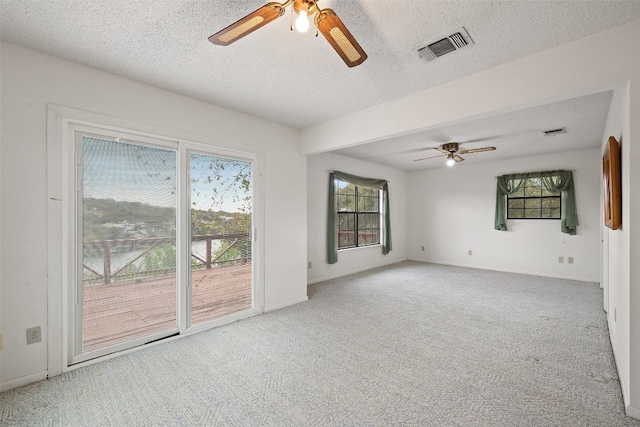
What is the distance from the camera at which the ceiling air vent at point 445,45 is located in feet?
6.34

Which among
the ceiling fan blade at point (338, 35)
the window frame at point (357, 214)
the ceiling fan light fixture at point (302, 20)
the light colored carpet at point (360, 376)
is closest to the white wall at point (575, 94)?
the light colored carpet at point (360, 376)

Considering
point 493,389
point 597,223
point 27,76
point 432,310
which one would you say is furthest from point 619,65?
point 597,223

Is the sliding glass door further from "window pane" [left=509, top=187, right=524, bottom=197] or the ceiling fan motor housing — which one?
"window pane" [left=509, top=187, right=524, bottom=197]

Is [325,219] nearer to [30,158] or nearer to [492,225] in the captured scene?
[492,225]

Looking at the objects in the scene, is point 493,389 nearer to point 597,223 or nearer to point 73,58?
point 73,58

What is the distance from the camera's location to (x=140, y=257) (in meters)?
2.66

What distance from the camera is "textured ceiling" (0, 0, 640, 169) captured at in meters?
1.69

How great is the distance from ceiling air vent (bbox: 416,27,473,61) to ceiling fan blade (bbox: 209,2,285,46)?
1196mm

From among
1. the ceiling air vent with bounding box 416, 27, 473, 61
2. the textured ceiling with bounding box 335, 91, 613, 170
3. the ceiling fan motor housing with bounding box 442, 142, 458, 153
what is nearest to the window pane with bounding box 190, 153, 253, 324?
the ceiling air vent with bounding box 416, 27, 473, 61

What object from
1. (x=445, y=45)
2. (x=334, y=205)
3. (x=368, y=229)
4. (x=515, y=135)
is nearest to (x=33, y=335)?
(x=445, y=45)

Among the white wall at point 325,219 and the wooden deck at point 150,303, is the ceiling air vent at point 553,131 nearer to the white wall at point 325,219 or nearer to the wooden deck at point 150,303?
the white wall at point 325,219

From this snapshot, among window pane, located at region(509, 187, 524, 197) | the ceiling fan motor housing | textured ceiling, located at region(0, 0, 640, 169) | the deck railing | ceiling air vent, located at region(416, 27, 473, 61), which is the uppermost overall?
textured ceiling, located at region(0, 0, 640, 169)

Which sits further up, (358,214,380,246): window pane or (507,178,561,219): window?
(507,178,561,219): window

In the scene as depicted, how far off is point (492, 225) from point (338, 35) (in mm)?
6096
